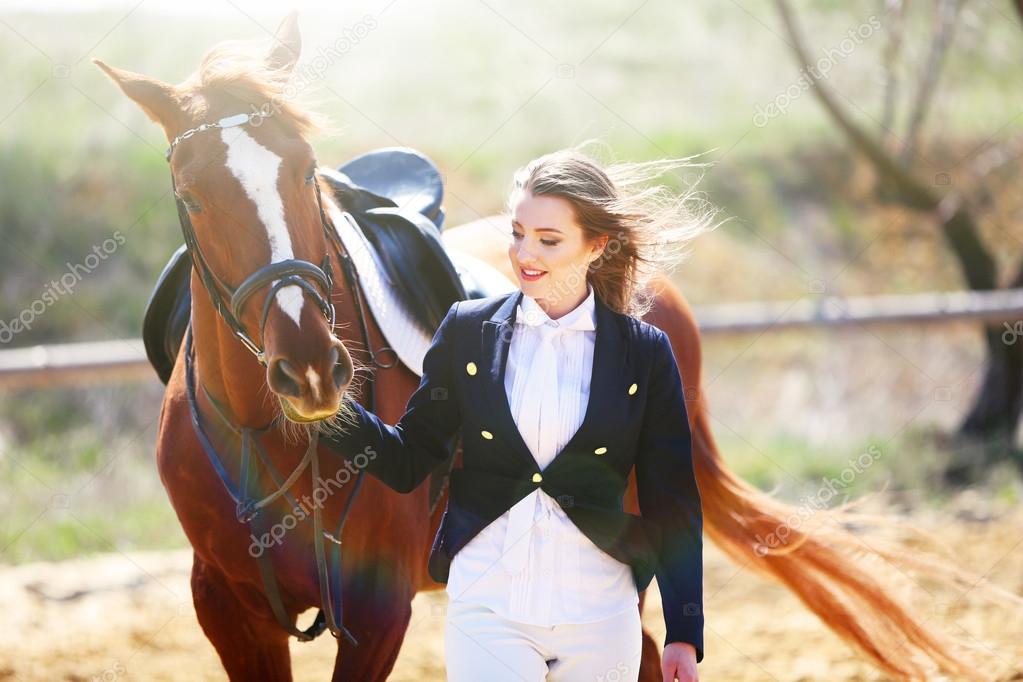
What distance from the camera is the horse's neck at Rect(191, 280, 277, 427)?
8.32ft

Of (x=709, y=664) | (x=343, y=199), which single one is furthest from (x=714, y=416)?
(x=343, y=199)

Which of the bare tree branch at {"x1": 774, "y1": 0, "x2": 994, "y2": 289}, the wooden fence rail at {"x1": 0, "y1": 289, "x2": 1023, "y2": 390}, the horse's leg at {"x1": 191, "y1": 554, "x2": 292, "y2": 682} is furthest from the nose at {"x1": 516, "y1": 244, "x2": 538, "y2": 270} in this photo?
the bare tree branch at {"x1": 774, "y1": 0, "x2": 994, "y2": 289}

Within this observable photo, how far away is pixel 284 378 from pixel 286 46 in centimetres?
99

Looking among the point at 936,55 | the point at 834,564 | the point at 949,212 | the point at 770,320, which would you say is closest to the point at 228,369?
the point at 834,564

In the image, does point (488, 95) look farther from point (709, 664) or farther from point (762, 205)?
point (709, 664)

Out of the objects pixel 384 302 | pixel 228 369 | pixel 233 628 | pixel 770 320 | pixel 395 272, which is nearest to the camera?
pixel 228 369

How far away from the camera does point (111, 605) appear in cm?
510

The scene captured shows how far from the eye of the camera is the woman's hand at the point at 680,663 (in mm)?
2057

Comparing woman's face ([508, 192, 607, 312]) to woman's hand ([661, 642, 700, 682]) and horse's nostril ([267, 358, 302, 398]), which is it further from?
woman's hand ([661, 642, 700, 682])

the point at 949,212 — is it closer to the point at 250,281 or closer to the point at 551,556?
the point at 551,556

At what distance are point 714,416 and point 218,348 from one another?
6.91 meters

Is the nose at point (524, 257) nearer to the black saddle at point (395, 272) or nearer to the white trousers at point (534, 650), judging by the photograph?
the white trousers at point (534, 650)

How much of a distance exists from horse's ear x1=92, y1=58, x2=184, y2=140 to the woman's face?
91cm

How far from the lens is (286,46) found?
2.62 metres
